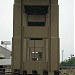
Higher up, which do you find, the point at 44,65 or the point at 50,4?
the point at 50,4

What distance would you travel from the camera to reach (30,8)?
56.7 meters

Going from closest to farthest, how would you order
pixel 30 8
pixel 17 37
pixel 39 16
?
pixel 17 37 < pixel 30 8 < pixel 39 16

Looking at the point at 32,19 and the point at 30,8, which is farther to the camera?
the point at 32,19

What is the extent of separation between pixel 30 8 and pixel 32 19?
6625 mm

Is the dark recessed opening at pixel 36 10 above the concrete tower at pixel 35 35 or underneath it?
above

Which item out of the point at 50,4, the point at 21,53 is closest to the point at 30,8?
the point at 50,4

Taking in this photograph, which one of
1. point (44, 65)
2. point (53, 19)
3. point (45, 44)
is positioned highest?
point (53, 19)

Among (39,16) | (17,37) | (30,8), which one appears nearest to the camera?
(17,37)

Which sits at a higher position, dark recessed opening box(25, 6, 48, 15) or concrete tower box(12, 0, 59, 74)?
dark recessed opening box(25, 6, 48, 15)

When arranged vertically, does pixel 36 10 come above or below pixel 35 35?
above

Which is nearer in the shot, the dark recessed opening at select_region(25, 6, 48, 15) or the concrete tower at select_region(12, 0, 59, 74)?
the concrete tower at select_region(12, 0, 59, 74)

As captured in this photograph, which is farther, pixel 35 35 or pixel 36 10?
pixel 36 10

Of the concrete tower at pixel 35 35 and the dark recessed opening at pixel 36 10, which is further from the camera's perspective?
the dark recessed opening at pixel 36 10

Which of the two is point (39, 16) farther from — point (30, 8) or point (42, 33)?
point (42, 33)
